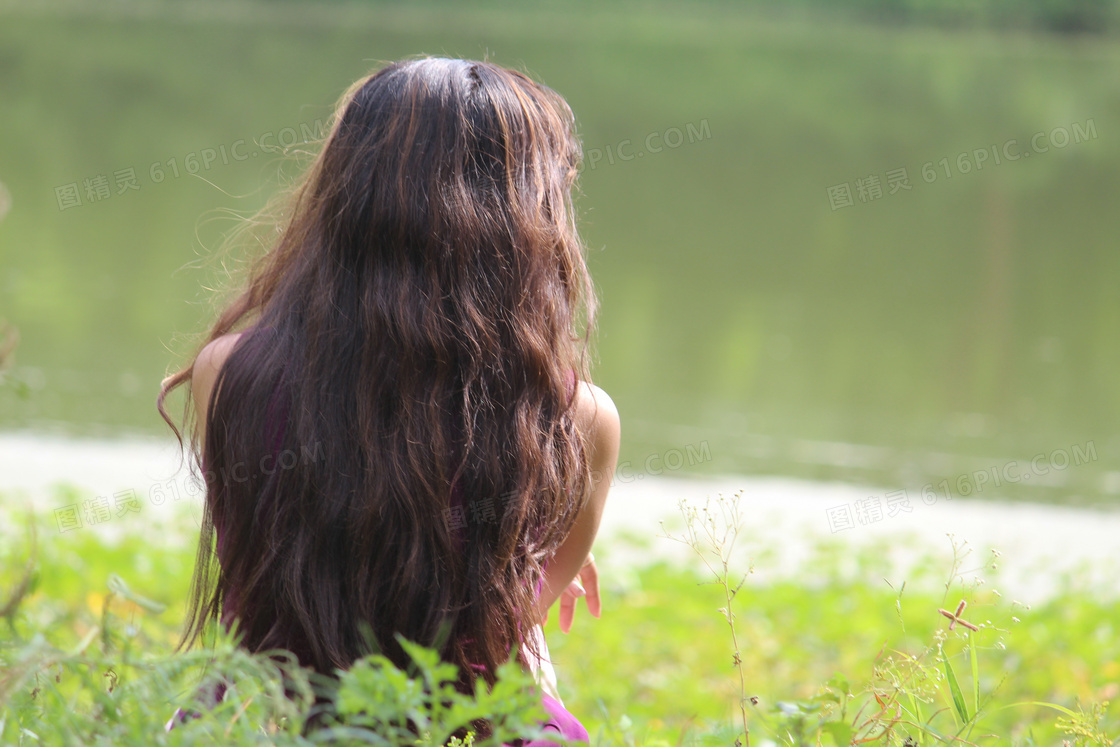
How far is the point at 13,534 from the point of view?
3980 millimetres

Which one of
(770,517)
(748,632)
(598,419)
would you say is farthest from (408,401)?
(770,517)

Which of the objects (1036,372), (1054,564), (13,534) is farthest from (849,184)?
(13,534)

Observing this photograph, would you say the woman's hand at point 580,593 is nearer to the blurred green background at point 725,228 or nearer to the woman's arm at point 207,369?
the woman's arm at point 207,369

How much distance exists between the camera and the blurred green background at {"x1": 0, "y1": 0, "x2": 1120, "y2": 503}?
6242mm

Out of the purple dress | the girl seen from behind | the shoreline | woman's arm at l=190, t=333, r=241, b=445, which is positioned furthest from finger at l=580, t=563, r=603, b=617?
the shoreline

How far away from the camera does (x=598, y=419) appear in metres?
1.58

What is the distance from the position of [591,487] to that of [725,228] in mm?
9814

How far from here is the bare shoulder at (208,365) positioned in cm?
150

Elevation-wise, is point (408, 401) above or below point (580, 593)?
above

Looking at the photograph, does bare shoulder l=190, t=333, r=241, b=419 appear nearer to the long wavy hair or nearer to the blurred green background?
the long wavy hair

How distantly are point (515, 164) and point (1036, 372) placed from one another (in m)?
6.83

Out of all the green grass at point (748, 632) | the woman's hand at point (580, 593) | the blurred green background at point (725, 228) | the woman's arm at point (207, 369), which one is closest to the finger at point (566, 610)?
the woman's hand at point (580, 593)

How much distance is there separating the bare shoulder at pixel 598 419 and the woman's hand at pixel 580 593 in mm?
204

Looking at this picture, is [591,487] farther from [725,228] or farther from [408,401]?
[725,228]
